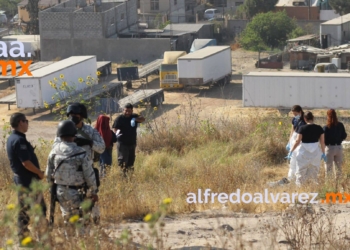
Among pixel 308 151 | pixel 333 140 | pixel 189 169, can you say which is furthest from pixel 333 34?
pixel 308 151

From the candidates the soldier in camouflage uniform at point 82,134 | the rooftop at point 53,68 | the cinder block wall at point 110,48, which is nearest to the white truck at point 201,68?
the rooftop at point 53,68

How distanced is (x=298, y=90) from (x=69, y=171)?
2059 cm

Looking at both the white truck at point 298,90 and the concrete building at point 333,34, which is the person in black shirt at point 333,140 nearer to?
the white truck at point 298,90

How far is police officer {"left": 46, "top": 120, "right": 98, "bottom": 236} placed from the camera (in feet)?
23.7

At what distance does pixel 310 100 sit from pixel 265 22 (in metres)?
18.2

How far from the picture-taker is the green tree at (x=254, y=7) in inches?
2130

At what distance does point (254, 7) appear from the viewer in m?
54.2

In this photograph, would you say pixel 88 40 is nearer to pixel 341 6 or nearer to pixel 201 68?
pixel 201 68

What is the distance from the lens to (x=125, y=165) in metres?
11.6

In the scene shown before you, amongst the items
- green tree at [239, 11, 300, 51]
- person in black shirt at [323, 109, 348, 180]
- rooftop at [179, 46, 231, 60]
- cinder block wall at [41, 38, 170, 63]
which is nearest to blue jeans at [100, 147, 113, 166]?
person in black shirt at [323, 109, 348, 180]

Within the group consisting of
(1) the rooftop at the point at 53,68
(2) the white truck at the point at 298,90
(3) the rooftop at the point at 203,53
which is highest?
(1) the rooftop at the point at 53,68

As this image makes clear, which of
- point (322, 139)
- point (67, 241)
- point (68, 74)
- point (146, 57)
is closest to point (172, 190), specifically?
point (322, 139)

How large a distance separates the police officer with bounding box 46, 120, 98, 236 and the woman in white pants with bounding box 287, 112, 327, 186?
4.24 meters

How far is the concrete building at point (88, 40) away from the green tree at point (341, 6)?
52.7 feet
